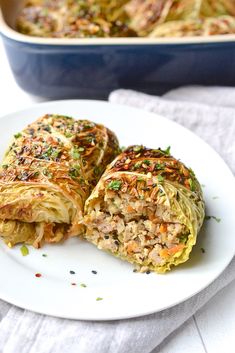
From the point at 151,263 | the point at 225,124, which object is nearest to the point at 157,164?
the point at 151,263

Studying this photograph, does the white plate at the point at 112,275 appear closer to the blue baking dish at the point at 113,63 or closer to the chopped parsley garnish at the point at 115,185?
the chopped parsley garnish at the point at 115,185

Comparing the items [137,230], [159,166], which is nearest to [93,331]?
[137,230]

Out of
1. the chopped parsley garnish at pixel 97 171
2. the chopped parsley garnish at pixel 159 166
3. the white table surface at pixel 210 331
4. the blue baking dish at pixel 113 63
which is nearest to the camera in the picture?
the white table surface at pixel 210 331

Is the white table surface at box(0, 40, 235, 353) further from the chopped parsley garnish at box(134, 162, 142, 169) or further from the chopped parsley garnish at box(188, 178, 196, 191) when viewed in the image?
the chopped parsley garnish at box(134, 162, 142, 169)

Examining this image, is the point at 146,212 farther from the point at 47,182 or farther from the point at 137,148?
the point at 47,182

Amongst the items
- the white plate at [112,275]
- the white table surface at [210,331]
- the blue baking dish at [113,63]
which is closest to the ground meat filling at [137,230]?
the white plate at [112,275]

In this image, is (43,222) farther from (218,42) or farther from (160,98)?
(218,42)
